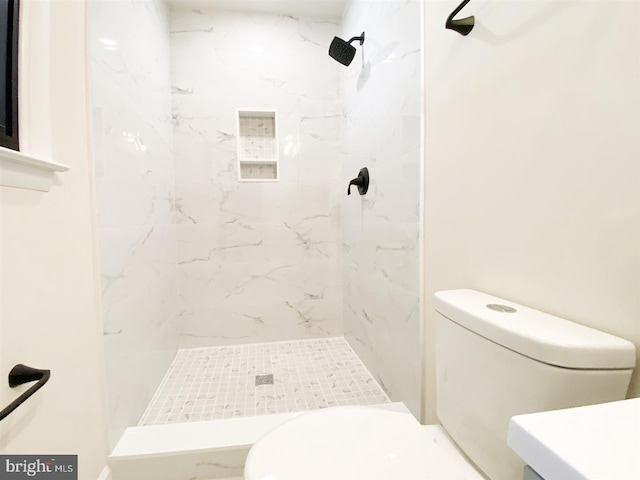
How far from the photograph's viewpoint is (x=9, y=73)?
682mm

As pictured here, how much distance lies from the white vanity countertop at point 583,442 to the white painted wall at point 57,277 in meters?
0.92

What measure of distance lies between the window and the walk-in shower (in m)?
0.32

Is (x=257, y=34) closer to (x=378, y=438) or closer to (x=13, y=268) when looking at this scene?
(x=13, y=268)

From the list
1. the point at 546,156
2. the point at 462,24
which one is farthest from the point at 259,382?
the point at 462,24

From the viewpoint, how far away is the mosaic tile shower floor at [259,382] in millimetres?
1382

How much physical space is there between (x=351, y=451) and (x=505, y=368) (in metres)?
0.37

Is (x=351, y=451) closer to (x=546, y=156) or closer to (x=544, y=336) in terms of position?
(x=544, y=336)

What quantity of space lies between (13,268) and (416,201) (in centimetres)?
118

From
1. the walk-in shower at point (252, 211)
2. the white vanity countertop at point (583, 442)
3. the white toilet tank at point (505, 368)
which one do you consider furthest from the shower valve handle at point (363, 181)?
the white vanity countertop at point (583, 442)

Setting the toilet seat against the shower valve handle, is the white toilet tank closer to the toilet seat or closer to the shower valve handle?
the toilet seat

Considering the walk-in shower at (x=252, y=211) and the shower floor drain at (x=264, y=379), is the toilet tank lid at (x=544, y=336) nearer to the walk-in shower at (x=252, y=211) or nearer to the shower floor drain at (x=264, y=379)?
the walk-in shower at (x=252, y=211)

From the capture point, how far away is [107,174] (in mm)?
1096

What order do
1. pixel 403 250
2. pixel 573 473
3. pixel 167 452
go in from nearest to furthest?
pixel 573 473, pixel 167 452, pixel 403 250

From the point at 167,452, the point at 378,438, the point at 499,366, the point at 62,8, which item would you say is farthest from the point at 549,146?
the point at 167,452
